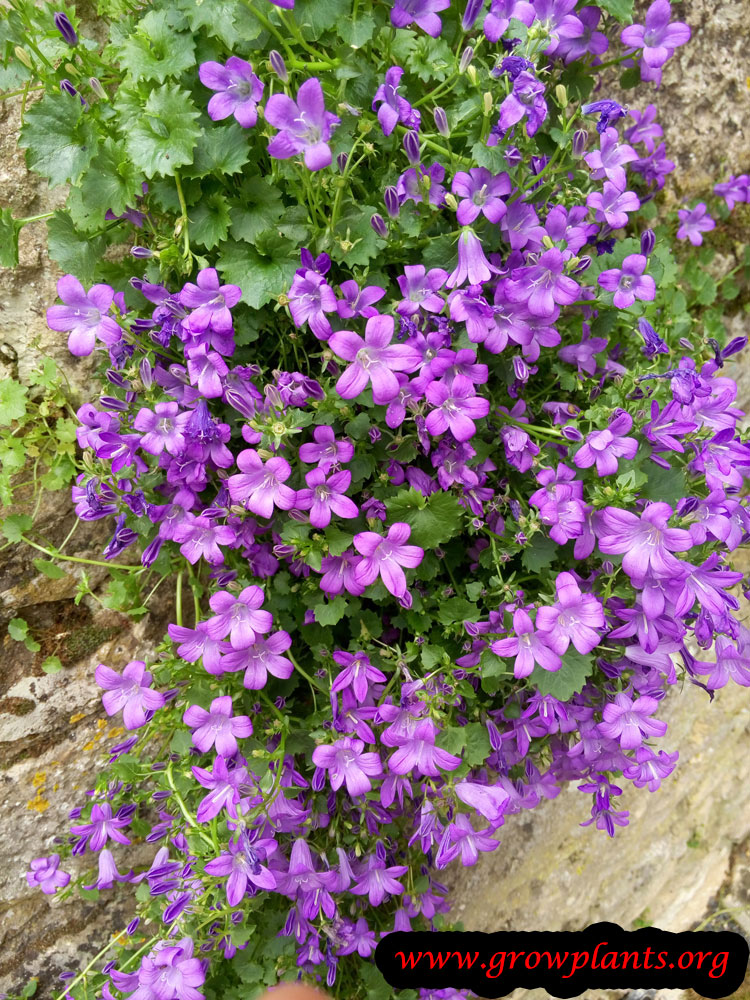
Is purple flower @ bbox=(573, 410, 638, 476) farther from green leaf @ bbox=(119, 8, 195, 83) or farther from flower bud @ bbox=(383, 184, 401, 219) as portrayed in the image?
green leaf @ bbox=(119, 8, 195, 83)

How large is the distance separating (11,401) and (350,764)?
4.50 feet

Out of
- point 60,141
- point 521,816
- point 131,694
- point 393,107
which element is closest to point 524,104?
point 393,107

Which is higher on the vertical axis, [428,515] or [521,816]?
[428,515]

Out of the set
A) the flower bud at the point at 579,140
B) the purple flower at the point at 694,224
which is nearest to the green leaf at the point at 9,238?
the flower bud at the point at 579,140

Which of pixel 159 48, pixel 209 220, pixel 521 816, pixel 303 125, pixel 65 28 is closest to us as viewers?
pixel 303 125

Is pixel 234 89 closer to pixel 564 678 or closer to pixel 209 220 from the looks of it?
pixel 209 220

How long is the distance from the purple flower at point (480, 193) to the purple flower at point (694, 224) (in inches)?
52.8

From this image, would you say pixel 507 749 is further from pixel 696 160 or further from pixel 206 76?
pixel 696 160

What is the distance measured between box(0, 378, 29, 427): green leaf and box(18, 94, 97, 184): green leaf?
0.61m

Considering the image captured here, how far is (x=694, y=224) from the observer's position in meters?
2.69

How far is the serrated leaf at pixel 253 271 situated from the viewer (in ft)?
5.75

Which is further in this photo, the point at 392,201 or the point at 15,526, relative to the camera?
the point at 15,526

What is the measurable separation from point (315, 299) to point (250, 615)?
29.0 inches

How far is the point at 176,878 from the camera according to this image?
1880mm
